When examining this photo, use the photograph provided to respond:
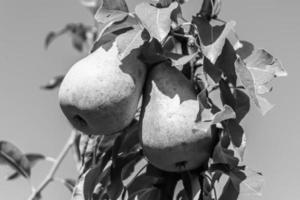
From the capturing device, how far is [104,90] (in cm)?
200

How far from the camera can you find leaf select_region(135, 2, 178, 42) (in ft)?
6.58

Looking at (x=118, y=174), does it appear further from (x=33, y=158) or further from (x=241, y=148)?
(x=33, y=158)

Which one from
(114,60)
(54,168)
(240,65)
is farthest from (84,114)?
(54,168)

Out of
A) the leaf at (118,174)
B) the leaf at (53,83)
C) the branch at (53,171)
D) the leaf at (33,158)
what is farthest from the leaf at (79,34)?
the leaf at (118,174)

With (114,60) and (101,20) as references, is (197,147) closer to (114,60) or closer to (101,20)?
(114,60)

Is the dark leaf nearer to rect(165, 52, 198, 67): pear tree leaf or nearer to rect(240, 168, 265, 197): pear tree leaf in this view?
rect(165, 52, 198, 67): pear tree leaf

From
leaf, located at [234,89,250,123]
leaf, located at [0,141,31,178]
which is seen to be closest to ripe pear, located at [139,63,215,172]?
leaf, located at [234,89,250,123]

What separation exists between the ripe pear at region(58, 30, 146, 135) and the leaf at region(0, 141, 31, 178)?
1528 mm

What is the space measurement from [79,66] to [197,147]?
46 centimetres

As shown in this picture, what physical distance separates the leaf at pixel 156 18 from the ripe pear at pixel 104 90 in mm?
70

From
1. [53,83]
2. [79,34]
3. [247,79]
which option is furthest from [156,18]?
[79,34]

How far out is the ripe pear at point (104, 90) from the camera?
1990mm

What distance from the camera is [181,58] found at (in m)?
2.07

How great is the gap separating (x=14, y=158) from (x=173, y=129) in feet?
5.90
